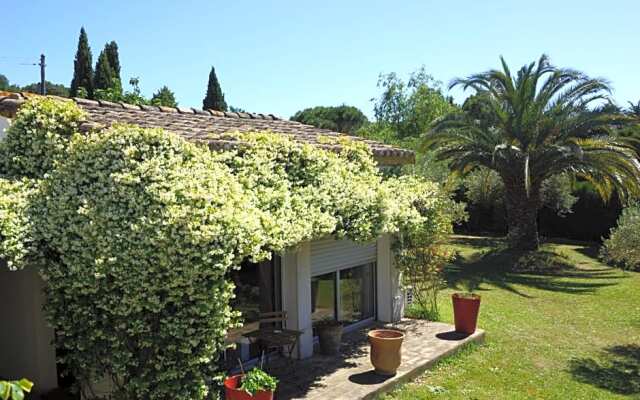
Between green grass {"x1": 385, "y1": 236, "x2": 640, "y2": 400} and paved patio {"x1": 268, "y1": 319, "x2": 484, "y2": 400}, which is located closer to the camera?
paved patio {"x1": 268, "y1": 319, "x2": 484, "y2": 400}

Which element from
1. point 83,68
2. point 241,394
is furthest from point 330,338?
point 83,68

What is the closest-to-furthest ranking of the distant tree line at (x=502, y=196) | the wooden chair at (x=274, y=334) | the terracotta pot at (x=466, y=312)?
1. the wooden chair at (x=274, y=334)
2. the terracotta pot at (x=466, y=312)
3. the distant tree line at (x=502, y=196)

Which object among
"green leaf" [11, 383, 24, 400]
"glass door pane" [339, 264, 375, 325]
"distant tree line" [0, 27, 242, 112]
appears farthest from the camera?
"distant tree line" [0, 27, 242, 112]

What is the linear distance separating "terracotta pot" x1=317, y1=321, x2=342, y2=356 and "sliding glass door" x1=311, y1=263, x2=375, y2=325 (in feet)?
2.26

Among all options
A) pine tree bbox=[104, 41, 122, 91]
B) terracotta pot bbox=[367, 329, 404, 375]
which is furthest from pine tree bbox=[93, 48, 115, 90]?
terracotta pot bbox=[367, 329, 404, 375]

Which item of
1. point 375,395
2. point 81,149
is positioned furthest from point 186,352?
point 375,395

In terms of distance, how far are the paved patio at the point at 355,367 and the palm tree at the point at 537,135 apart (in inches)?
404

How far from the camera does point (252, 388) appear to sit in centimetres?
682

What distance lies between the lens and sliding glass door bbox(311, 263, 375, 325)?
1106 cm

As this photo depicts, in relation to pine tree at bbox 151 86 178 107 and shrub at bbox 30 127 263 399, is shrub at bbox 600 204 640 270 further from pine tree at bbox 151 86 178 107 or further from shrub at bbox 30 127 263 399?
pine tree at bbox 151 86 178 107

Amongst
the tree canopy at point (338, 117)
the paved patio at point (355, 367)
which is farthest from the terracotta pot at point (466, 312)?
the tree canopy at point (338, 117)

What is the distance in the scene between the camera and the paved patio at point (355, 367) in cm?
841

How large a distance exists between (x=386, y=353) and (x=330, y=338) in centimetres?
143

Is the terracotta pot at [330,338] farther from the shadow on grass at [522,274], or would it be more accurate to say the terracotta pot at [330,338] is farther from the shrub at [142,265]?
the shadow on grass at [522,274]
